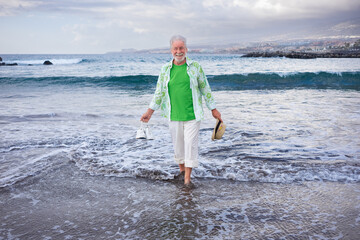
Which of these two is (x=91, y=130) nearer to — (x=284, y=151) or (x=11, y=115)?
(x=11, y=115)

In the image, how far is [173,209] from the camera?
3.46 metres

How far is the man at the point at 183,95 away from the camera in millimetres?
3795

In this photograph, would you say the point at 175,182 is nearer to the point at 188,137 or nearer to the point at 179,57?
the point at 188,137

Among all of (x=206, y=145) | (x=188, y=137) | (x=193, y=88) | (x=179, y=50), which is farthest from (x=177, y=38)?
(x=206, y=145)

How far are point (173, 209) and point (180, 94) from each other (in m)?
1.43

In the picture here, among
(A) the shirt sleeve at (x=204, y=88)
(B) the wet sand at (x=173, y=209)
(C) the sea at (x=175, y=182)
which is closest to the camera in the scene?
(B) the wet sand at (x=173, y=209)

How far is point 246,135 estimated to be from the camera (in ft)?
22.1

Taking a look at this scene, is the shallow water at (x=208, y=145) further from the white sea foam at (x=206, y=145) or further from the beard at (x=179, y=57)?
the beard at (x=179, y=57)

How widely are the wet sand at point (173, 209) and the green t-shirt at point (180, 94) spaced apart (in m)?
1.02

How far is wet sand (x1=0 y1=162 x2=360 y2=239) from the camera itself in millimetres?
2945

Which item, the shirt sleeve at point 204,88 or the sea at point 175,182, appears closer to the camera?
the sea at point 175,182

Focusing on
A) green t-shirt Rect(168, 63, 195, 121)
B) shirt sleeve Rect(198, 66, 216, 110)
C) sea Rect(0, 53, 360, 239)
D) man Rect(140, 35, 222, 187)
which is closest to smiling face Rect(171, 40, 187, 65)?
man Rect(140, 35, 222, 187)

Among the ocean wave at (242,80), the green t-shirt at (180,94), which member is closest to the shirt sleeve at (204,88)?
the green t-shirt at (180,94)

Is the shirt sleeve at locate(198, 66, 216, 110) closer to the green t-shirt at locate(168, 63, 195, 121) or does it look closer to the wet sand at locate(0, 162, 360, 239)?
the green t-shirt at locate(168, 63, 195, 121)
